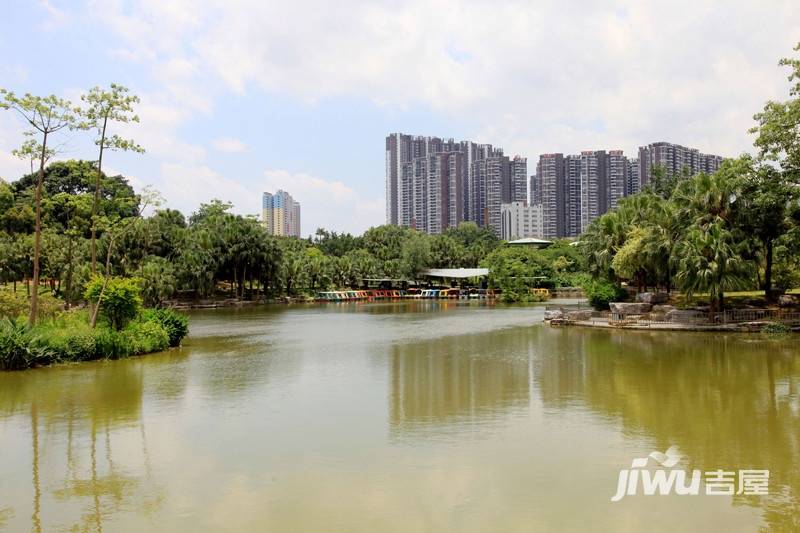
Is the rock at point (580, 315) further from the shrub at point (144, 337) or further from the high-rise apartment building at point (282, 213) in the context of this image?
the high-rise apartment building at point (282, 213)

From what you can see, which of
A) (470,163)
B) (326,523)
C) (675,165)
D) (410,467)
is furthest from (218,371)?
(470,163)

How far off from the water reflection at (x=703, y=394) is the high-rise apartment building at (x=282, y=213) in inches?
Answer: 5986

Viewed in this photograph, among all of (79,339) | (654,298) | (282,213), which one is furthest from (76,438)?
(282,213)

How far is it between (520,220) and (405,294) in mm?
67302

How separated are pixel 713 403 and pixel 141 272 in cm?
4349

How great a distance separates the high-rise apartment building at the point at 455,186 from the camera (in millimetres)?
143500

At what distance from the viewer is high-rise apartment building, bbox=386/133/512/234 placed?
144m

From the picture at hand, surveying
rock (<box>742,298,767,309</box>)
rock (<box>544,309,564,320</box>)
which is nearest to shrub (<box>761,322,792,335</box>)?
rock (<box>742,298,767,309</box>)

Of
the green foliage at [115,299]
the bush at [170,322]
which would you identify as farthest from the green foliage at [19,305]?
the bush at [170,322]

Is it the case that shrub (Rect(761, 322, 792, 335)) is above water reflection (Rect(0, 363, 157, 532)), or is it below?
above

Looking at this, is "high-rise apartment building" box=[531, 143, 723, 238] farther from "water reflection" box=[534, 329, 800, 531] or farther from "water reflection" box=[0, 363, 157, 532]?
"water reflection" box=[0, 363, 157, 532]

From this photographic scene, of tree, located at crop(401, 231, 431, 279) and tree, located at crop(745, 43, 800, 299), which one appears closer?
tree, located at crop(745, 43, 800, 299)

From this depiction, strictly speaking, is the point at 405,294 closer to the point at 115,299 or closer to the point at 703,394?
the point at 115,299

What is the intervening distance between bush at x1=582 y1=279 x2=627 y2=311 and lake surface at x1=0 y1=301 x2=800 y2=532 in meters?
13.6
